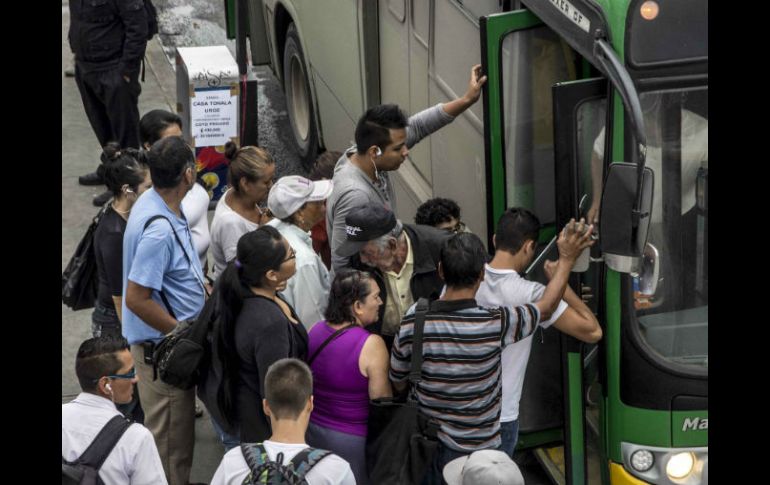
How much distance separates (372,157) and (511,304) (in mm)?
1312

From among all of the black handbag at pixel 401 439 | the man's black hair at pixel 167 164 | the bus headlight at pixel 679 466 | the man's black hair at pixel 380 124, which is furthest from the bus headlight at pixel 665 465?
the man's black hair at pixel 167 164

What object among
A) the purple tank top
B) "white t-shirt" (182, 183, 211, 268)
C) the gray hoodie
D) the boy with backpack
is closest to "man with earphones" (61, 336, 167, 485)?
the boy with backpack

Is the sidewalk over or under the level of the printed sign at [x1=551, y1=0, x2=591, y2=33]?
under

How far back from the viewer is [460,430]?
4.57m

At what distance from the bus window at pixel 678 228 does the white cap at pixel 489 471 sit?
101cm

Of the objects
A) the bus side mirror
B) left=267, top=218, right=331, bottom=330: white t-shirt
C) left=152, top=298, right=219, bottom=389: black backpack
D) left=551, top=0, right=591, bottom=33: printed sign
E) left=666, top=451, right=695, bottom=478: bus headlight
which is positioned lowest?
left=666, top=451, right=695, bottom=478: bus headlight

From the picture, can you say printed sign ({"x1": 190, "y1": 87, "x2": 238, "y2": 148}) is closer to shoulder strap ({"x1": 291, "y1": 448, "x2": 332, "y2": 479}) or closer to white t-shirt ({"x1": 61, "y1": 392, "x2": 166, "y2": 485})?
white t-shirt ({"x1": 61, "y1": 392, "x2": 166, "y2": 485})

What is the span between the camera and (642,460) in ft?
15.4

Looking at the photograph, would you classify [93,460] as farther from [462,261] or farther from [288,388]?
[462,261]

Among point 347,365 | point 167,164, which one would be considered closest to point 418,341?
point 347,365

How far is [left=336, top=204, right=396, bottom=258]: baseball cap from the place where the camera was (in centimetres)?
503

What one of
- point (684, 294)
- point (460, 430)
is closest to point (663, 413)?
point (684, 294)

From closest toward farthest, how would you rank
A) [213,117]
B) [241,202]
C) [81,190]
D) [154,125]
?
[241,202]
[154,125]
[213,117]
[81,190]

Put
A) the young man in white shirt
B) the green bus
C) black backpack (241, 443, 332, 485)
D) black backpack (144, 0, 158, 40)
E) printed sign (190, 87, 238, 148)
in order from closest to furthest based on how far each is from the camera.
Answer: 1. black backpack (241, 443, 332, 485)
2. the green bus
3. the young man in white shirt
4. printed sign (190, 87, 238, 148)
5. black backpack (144, 0, 158, 40)
